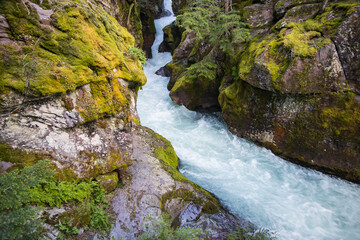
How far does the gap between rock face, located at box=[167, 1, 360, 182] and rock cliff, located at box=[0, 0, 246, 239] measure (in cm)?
463

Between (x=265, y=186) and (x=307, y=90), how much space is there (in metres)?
4.13

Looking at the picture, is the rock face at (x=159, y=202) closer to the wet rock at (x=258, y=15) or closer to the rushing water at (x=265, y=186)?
the rushing water at (x=265, y=186)

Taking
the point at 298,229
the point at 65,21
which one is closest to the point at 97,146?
the point at 65,21

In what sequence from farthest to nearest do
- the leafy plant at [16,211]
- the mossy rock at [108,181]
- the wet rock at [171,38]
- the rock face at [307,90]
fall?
1. the wet rock at [171,38]
2. the rock face at [307,90]
3. the mossy rock at [108,181]
4. the leafy plant at [16,211]

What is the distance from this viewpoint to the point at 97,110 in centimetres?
473

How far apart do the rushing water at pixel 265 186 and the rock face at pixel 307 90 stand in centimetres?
75

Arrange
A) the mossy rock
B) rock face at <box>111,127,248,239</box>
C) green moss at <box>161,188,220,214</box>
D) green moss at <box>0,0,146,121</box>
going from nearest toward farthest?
green moss at <box>0,0,146,121</box> → rock face at <box>111,127,248,239</box> → the mossy rock → green moss at <box>161,188,220,214</box>

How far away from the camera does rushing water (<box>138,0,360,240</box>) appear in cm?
595

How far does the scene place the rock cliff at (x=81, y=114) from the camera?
3680 mm

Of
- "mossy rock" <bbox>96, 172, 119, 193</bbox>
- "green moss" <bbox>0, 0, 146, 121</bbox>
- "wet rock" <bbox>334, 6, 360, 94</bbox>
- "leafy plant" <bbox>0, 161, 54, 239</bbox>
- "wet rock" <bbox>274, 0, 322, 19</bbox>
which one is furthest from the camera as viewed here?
"wet rock" <bbox>274, 0, 322, 19</bbox>

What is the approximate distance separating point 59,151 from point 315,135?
8.86 m

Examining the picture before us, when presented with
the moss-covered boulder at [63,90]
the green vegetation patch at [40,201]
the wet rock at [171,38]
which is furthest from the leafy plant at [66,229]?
the wet rock at [171,38]

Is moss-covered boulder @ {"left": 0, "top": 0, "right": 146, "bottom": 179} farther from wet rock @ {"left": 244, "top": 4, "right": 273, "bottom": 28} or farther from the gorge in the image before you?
wet rock @ {"left": 244, "top": 4, "right": 273, "bottom": 28}

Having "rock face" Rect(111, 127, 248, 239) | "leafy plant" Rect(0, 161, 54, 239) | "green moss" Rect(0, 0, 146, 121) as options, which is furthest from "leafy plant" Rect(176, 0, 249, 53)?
"leafy plant" Rect(0, 161, 54, 239)
